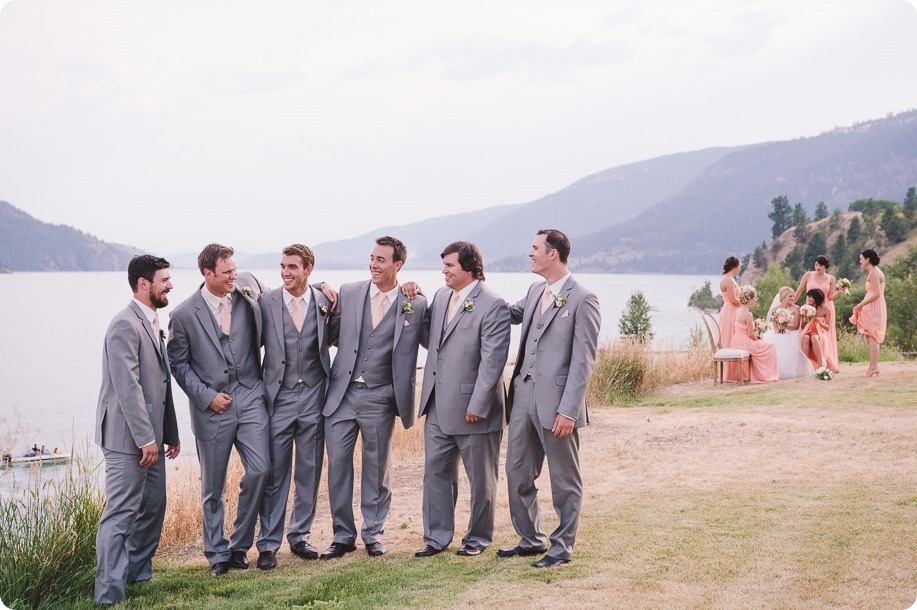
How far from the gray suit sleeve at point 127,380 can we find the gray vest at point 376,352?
1567mm

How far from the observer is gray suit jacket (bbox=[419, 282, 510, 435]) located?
6457mm

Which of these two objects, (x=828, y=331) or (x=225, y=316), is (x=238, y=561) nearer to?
(x=225, y=316)

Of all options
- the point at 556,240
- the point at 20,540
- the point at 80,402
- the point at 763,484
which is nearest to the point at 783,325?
the point at 763,484

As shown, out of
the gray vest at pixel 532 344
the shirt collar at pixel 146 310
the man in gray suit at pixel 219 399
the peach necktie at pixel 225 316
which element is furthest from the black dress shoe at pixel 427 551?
the shirt collar at pixel 146 310

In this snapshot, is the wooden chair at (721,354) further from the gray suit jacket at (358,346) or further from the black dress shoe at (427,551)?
the black dress shoe at (427,551)

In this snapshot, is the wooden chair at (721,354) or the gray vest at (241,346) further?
the wooden chair at (721,354)

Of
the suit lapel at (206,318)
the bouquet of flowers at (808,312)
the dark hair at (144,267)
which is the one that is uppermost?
the dark hair at (144,267)

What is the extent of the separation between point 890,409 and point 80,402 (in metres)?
32.8

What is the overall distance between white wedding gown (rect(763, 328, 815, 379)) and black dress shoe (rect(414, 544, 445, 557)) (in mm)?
10974

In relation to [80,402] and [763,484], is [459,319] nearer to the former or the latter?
[763,484]

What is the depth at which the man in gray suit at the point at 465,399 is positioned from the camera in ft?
21.3

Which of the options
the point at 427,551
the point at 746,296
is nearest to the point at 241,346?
the point at 427,551

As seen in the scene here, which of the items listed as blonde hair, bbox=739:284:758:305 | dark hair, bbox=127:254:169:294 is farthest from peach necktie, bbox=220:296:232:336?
blonde hair, bbox=739:284:758:305

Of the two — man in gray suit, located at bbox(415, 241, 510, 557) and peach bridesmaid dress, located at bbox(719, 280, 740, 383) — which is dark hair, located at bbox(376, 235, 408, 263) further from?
peach bridesmaid dress, located at bbox(719, 280, 740, 383)
